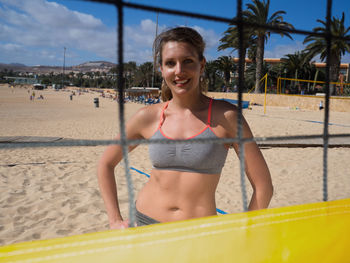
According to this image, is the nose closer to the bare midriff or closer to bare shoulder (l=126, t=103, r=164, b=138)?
bare shoulder (l=126, t=103, r=164, b=138)

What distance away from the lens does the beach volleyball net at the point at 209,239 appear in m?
0.64

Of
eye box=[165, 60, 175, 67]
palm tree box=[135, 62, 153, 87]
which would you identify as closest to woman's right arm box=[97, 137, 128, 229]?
eye box=[165, 60, 175, 67]

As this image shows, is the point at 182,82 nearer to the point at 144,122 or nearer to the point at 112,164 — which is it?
the point at 144,122

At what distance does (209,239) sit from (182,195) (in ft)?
1.67

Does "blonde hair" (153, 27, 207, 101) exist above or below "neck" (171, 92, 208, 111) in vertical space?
above

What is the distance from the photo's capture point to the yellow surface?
638 millimetres

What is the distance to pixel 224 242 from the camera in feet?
2.41

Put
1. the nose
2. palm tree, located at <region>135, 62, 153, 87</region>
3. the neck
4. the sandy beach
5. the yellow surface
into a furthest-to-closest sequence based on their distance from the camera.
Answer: palm tree, located at <region>135, 62, 153, 87</region>
the sandy beach
the neck
the nose
the yellow surface

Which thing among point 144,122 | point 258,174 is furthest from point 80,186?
point 258,174

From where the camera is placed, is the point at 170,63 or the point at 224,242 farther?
the point at 170,63

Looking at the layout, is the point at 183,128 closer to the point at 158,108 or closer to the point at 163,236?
the point at 158,108

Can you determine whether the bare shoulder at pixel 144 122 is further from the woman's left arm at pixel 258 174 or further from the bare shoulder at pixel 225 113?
the woman's left arm at pixel 258 174

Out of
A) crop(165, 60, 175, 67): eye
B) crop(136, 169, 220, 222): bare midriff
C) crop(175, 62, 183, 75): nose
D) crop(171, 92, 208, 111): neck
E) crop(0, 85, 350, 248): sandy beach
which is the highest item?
crop(165, 60, 175, 67): eye

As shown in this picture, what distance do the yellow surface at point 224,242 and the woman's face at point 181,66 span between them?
642 millimetres
